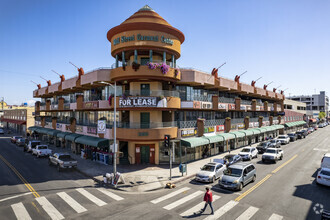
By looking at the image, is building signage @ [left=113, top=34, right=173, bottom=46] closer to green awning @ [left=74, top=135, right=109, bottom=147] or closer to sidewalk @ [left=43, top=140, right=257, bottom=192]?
green awning @ [left=74, top=135, right=109, bottom=147]

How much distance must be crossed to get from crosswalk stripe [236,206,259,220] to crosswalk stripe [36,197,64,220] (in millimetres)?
10716

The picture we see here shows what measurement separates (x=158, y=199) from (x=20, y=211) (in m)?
8.86

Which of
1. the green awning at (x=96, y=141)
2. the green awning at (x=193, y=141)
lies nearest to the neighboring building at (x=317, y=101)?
the green awning at (x=193, y=141)

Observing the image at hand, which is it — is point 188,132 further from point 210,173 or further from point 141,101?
point 210,173

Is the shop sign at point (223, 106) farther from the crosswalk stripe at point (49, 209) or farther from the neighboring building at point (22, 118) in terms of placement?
Result: the neighboring building at point (22, 118)

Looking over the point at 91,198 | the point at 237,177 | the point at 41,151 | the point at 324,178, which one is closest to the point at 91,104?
the point at 41,151

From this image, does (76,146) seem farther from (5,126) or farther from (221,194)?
(5,126)

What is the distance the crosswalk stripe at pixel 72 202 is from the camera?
12.9 meters

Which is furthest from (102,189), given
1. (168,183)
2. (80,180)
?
(168,183)

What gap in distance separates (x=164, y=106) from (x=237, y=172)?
411 inches

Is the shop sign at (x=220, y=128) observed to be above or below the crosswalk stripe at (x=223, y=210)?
above

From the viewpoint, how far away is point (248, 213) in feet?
40.5

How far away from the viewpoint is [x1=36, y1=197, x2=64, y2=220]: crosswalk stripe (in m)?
11.9

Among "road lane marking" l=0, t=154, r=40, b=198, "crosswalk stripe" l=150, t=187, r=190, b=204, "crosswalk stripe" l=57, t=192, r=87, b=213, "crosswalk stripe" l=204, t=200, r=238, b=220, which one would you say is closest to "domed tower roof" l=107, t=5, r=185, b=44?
"crosswalk stripe" l=150, t=187, r=190, b=204
